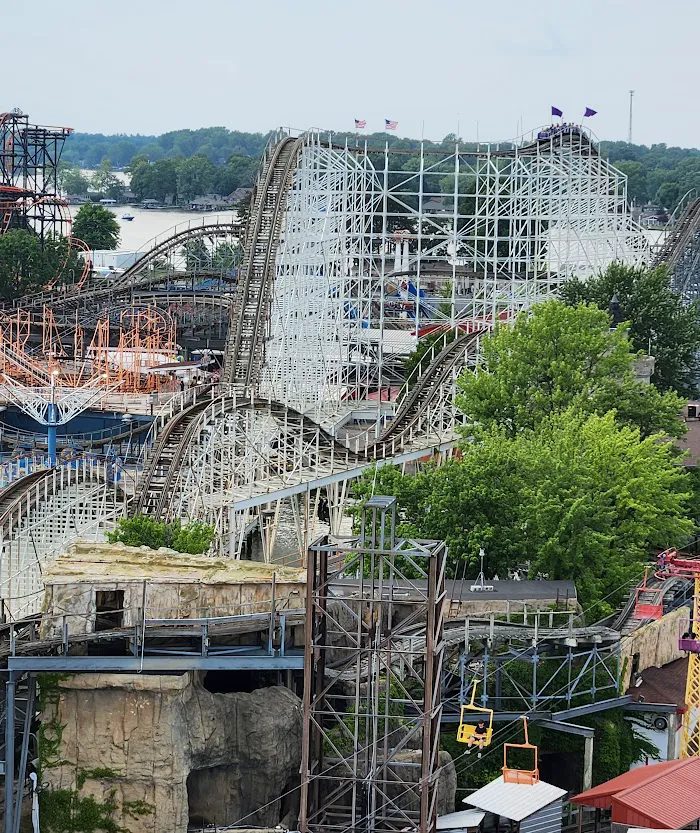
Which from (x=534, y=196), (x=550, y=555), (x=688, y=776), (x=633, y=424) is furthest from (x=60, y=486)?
(x=534, y=196)

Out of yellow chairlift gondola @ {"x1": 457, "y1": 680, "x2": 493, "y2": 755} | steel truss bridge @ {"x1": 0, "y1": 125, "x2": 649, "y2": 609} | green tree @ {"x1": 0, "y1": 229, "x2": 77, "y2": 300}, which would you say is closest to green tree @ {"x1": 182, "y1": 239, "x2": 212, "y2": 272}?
green tree @ {"x1": 0, "y1": 229, "x2": 77, "y2": 300}

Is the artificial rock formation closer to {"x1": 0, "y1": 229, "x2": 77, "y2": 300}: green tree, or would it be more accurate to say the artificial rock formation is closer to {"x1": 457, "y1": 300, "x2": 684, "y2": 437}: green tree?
{"x1": 457, "y1": 300, "x2": 684, "y2": 437}: green tree

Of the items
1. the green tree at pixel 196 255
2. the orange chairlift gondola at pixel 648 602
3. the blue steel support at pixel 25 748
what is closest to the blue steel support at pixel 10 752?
the blue steel support at pixel 25 748

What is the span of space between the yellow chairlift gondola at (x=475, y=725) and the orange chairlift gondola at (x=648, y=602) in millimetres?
5798

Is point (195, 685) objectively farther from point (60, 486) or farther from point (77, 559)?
point (60, 486)

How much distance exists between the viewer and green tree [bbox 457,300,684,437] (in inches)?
1906

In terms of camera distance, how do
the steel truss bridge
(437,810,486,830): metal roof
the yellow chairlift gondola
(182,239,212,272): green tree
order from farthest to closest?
(182,239,212,272): green tree, the steel truss bridge, the yellow chairlift gondola, (437,810,486,830): metal roof

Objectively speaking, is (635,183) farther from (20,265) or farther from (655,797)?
(655,797)

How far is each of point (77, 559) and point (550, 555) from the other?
36.1ft

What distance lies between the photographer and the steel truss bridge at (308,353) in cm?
4419

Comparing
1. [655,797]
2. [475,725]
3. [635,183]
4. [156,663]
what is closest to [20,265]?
[475,725]

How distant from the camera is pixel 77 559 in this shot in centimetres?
3145

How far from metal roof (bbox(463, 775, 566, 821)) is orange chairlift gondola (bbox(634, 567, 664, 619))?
A: 7.17 metres

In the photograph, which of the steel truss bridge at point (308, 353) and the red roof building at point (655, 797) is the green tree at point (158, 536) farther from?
the red roof building at point (655, 797)
